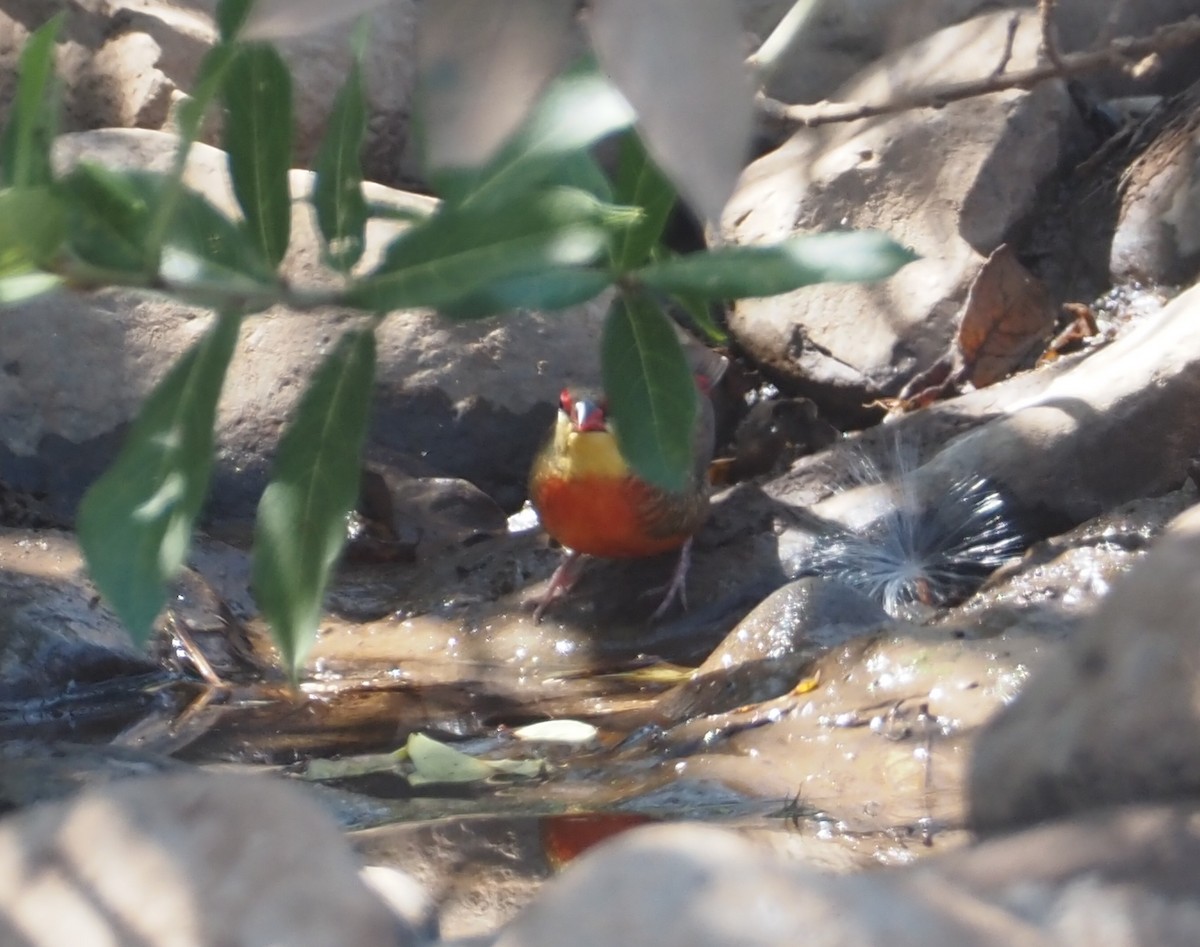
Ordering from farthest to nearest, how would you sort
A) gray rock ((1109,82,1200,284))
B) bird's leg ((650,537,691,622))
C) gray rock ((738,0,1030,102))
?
gray rock ((738,0,1030,102))
gray rock ((1109,82,1200,284))
bird's leg ((650,537,691,622))

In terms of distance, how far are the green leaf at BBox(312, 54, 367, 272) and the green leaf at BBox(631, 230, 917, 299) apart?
0.27 m

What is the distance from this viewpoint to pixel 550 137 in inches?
46.6

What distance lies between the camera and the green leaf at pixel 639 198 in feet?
4.63

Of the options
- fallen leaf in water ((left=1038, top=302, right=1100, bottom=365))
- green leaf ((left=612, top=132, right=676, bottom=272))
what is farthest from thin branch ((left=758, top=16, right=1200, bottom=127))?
fallen leaf in water ((left=1038, top=302, right=1100, bottom=365))

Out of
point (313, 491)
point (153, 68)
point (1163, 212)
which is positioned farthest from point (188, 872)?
point (153, 68)

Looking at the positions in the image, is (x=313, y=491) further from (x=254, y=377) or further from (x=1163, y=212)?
(x=1163, y=212)

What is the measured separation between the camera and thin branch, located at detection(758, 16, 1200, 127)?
1928mm

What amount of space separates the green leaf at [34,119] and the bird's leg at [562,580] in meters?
4.20

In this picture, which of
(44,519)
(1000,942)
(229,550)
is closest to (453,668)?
(229,550)

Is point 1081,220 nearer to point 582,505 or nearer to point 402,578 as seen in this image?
point 582,505

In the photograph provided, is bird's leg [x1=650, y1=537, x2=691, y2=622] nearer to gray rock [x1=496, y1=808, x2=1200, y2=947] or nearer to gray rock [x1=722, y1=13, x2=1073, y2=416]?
gray rock [x1=722, y1=13, x2=1073, y2=416]

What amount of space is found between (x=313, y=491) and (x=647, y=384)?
1.08ft

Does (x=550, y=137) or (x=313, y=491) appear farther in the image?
(x=313, y=491)

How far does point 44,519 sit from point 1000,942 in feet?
16.8
